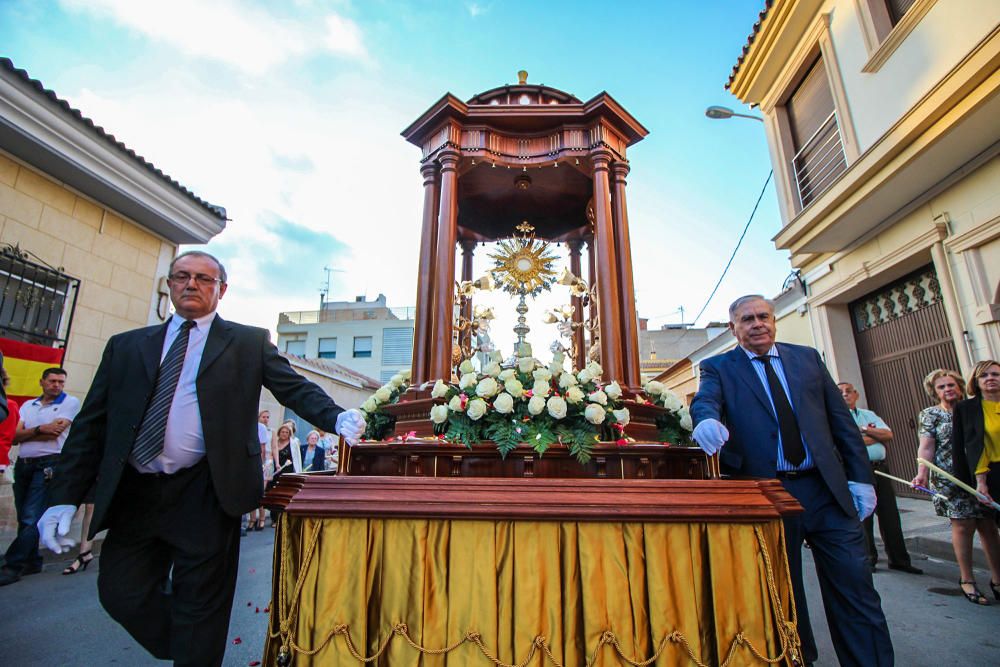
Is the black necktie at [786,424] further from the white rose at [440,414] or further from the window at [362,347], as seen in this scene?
the window at [362,347]

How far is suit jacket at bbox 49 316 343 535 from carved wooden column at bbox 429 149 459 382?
6.08 feet

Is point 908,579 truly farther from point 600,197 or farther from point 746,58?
point 746,58

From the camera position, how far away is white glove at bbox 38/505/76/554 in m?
1.77

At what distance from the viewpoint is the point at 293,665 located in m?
1.52

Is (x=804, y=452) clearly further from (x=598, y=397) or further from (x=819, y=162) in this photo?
(x=819, y=162)

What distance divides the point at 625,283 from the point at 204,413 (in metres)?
3.27

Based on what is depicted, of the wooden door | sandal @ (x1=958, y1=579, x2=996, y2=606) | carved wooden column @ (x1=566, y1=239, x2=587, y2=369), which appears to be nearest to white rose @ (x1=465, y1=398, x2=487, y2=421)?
carved wooden column @ (x1=566, y1=239, x2=587, y2=369)

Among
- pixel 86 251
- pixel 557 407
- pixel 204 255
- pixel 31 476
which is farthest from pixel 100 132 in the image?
pixel 557 407

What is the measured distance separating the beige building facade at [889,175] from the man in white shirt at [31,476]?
793 centimetres

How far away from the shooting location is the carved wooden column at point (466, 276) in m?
5.05

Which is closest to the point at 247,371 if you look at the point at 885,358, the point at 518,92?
the point at 518,92

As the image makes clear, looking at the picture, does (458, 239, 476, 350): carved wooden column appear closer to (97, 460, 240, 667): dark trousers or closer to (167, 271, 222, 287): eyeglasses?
(167, 271, 222, 287): eyeglasses

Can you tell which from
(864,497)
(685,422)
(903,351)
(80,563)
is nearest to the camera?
(864,497)

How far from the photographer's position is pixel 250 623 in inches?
113
